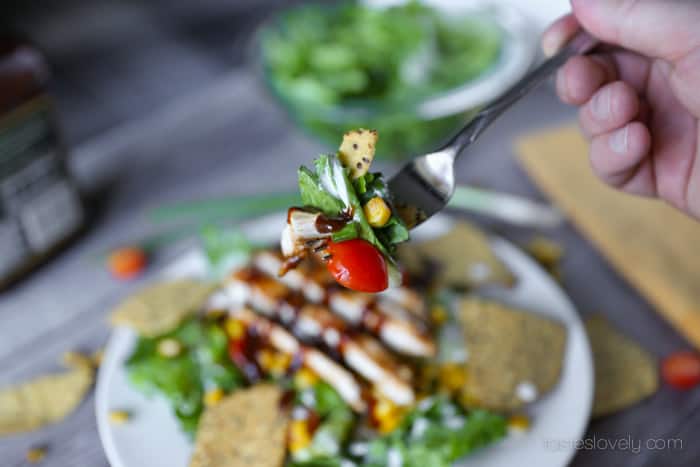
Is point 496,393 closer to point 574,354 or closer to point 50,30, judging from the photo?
point 574,354

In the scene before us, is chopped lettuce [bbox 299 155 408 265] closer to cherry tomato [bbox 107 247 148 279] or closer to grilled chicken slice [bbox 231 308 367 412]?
Answer: grilled chicken slice [bbox 231 308 367 412]

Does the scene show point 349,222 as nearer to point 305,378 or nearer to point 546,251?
point 305,378

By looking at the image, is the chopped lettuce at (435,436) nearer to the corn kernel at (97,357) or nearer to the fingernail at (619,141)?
the fingernail at (619,141)

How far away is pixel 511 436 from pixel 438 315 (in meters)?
0.45

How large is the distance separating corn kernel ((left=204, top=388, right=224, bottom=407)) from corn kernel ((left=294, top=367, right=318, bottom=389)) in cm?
21

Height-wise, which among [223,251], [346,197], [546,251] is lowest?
[546,251]

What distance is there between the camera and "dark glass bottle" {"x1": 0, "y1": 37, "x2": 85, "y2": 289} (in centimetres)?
209

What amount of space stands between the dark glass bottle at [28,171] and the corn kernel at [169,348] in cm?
72

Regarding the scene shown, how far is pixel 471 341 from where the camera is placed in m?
1.98

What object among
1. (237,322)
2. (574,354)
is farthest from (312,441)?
(574,354)

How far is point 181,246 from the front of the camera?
2.61 meters

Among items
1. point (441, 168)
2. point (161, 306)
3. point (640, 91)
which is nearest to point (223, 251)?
point (161, 306)

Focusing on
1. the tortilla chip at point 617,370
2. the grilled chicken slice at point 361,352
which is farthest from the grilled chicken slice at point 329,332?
the tortilla chip at point 617,370

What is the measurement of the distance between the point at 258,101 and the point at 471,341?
1906 millimetres
